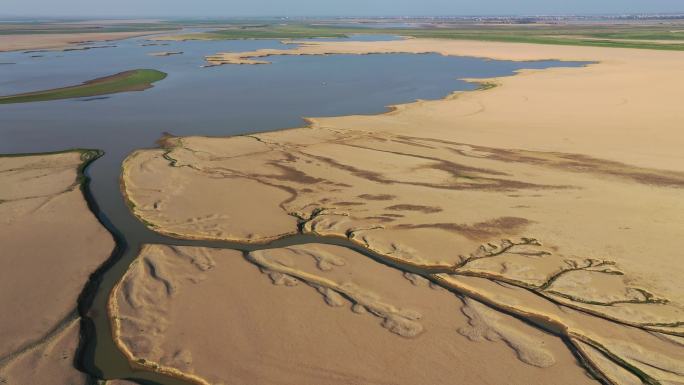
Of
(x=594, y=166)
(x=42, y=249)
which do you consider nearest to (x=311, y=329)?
(x=42, y=249)

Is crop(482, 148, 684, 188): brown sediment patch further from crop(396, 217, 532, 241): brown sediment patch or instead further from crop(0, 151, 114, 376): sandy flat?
crop(0, 151, 114, 376): sandy flat

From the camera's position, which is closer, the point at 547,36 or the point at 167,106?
the point at 167,106

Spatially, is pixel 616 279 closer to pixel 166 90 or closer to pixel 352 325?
pixel 352 325

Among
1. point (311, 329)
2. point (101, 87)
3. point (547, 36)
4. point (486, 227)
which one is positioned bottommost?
point (311, 329)

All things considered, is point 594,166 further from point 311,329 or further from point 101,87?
point 101,87

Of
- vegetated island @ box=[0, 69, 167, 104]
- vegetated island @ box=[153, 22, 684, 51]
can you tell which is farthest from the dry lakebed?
vegetated island @ box=[153, 22, 684, 51]

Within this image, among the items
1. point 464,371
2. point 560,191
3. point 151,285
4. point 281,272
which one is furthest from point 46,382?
point 560,191
